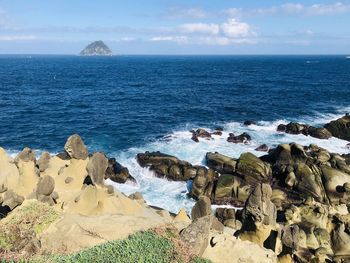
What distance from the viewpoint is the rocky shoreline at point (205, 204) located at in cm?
1709

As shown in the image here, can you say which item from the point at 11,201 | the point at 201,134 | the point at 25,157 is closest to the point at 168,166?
the point at 201,134

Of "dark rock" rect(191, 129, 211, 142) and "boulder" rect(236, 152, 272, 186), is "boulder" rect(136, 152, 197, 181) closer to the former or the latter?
"boulder" rect(236, 152, 272, 186)

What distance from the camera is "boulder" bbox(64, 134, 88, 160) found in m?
26.3

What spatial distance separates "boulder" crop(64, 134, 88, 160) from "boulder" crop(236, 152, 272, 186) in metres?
19.7

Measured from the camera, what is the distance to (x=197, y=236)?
15.8m

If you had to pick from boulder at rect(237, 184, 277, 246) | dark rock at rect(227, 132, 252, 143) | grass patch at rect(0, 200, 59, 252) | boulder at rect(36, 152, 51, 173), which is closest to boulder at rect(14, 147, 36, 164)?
boulder at rect(36, 152, 51, 173)

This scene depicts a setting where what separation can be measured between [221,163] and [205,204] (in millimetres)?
21243

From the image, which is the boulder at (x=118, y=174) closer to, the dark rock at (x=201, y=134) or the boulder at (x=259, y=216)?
the dark rock at (x=201, y=134)

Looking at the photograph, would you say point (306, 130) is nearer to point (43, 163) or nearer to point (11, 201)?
point (43, 163)

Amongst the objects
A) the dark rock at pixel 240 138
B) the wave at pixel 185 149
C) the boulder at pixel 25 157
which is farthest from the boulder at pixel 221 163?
the boulder at pixel 25 157

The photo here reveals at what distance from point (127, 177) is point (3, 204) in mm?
21427

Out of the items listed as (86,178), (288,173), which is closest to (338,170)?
(288,173)

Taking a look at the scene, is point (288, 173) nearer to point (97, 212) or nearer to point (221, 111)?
point (97, 212)

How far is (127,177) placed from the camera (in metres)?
41.8
